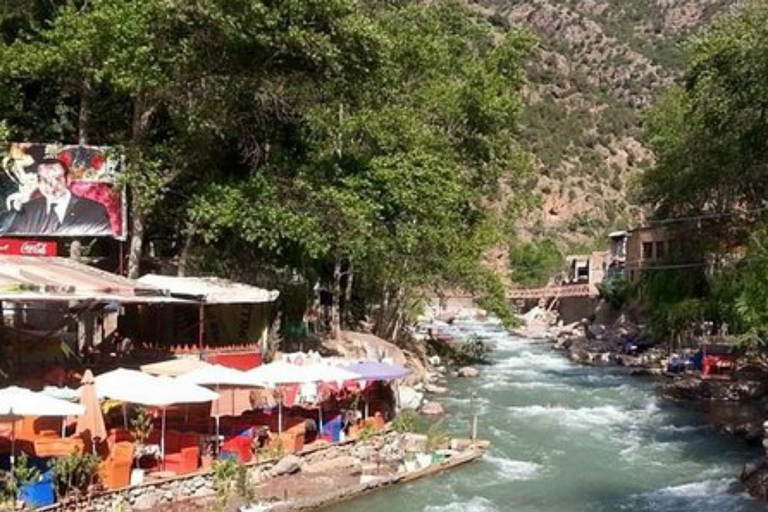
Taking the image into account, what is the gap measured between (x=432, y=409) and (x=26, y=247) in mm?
12622

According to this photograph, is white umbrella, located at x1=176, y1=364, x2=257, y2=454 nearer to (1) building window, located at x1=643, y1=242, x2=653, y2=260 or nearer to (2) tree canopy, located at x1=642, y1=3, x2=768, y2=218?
(2) tree canopy, located at x1=642, y1=3, x2=768, y2=218

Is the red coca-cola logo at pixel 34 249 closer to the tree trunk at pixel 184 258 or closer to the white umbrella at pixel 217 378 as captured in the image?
the tree trunk at pixel 184 258

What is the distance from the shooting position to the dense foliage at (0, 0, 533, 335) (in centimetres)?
2223

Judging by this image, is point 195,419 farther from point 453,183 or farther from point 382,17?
point 382,17

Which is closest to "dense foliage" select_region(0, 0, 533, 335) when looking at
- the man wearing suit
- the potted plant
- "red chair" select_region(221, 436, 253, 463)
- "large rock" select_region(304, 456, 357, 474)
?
the man wearing suit

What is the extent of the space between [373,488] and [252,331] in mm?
10538

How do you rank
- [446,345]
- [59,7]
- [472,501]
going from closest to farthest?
1. [472,501]
2. [59,7]
3. [446,345]

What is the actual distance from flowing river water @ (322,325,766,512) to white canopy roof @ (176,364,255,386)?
3411 mm

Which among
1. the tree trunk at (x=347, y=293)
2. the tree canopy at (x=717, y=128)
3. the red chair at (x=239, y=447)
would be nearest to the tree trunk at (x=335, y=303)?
the tree trunk at (x=347, y=293)

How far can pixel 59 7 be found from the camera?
2648 centimetres

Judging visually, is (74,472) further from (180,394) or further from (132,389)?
(180,394)

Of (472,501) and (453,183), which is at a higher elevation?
(453,183)

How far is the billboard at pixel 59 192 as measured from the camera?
928 inches

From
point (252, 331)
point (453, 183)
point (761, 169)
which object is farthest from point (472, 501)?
point (761, 169)
